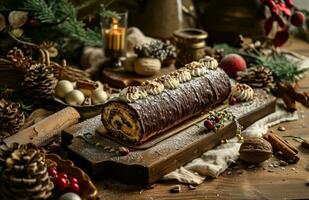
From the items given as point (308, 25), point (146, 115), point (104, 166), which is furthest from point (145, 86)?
point (308, 25)

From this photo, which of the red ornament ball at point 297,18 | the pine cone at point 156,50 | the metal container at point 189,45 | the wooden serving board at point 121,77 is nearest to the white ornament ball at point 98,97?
the wooden serving board at point 121,77

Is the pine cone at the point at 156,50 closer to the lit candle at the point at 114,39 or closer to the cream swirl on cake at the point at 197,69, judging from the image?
the lit candle at the point at 114,39

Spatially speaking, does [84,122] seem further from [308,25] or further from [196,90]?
[308,25]

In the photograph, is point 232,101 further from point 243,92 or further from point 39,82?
point 39,82

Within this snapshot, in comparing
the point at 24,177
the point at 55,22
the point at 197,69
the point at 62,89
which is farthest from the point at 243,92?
the point at 24,177

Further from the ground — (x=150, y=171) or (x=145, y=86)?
(x=145, y=86)
